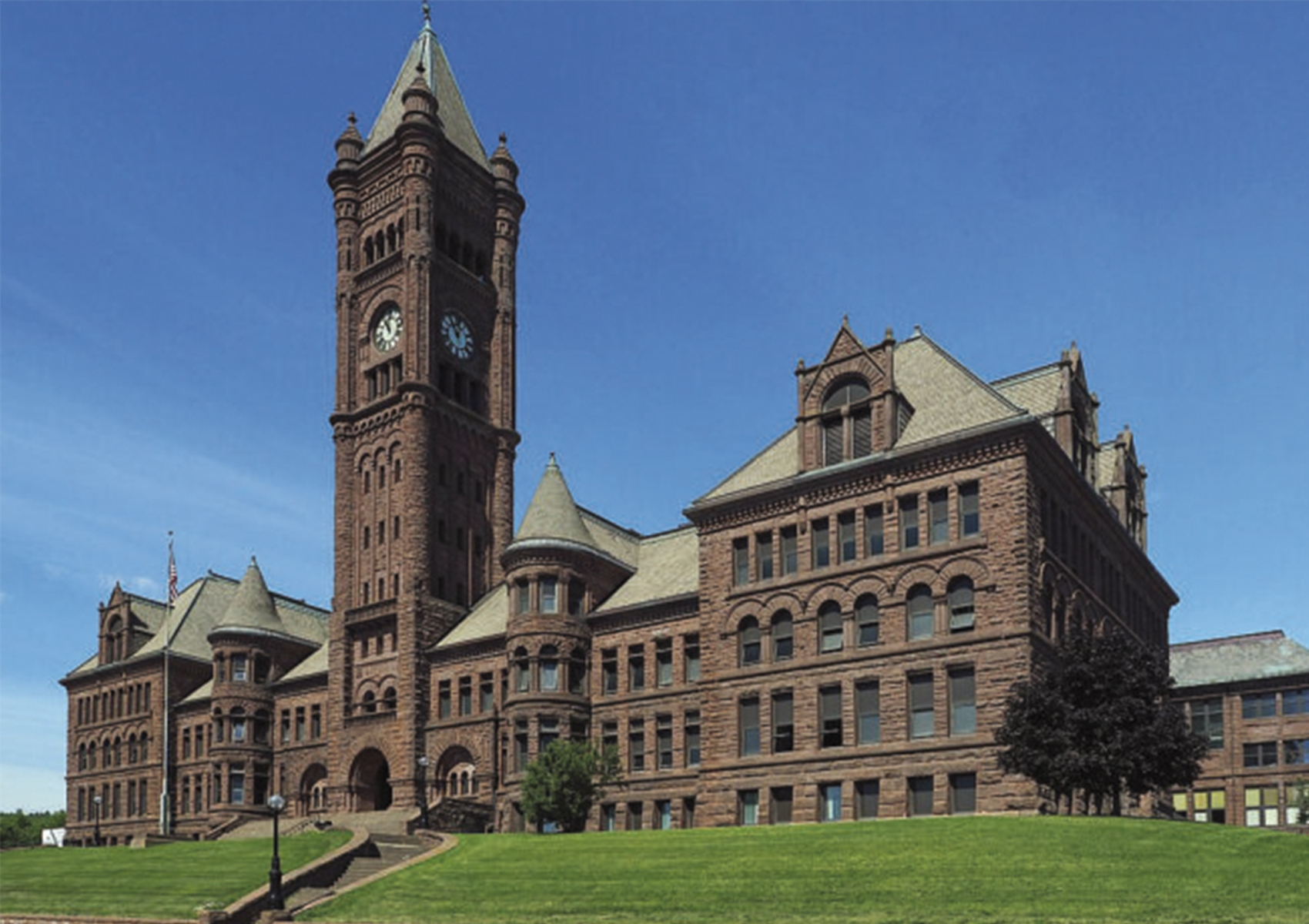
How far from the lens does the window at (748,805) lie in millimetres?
54969

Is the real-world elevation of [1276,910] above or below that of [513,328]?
below

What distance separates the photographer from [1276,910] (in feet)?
95.8

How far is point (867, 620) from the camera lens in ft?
175

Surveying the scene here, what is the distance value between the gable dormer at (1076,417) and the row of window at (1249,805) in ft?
78.9

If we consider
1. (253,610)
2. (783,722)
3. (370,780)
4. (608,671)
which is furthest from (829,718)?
(253,610)

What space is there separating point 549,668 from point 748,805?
14770 millimetres

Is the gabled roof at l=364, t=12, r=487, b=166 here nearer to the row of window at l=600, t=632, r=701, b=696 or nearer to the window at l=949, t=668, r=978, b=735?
the row of window at l=600, t=632, r=701, b=696

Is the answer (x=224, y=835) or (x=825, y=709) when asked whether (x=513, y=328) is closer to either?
(x=224, y=835)

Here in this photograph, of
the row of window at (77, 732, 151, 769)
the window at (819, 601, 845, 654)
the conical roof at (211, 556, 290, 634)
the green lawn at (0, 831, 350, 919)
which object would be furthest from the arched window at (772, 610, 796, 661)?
the row of window at (77, 732, 151, 769)

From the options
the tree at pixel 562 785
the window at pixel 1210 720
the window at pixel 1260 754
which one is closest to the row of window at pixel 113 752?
the tree at pixel 562 785

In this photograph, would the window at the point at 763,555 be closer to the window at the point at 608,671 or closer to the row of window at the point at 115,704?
the window at the point at 608,671

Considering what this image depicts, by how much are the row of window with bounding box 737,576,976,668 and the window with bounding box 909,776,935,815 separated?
4925 millimetres

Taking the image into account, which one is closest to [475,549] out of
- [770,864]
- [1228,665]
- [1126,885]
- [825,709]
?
[825,709]

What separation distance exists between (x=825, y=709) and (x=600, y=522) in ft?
80.9
